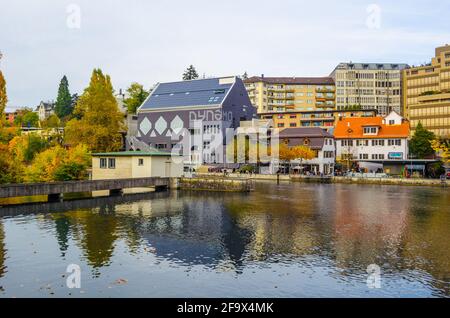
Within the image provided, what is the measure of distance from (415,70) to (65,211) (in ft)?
461

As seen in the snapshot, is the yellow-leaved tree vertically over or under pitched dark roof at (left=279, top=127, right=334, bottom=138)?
under

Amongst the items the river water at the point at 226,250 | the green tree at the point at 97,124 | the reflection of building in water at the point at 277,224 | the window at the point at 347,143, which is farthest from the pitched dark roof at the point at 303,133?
the river water at the point at 226,250

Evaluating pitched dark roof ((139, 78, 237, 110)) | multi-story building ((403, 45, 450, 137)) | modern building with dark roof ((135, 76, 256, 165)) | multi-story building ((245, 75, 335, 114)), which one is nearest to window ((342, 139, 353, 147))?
modern building with dark roof ((135, 76, 256, 165))

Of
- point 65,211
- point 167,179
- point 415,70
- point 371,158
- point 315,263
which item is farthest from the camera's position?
point 415,70

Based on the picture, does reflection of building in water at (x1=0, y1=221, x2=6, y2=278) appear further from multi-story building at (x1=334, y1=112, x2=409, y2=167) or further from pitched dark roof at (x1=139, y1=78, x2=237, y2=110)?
multi-story building at (x1=334, y1=112, x2=409, y2=167)

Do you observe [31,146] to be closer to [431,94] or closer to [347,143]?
[347,143]

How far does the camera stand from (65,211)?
46750 mm

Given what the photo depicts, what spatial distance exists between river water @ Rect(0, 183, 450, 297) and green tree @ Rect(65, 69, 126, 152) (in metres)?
38.6

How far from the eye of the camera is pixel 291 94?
16575 cm

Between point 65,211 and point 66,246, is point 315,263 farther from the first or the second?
point 65,211

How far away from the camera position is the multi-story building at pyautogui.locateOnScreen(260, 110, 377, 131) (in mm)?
125944

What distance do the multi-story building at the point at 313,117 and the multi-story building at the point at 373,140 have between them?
48.0 feet

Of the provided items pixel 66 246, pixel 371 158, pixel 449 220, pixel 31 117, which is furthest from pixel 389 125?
Result: pixel 31 117

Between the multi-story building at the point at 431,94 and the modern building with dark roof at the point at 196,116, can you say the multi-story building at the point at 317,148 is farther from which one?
the multi-story building at the point at 431,94
